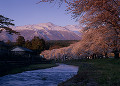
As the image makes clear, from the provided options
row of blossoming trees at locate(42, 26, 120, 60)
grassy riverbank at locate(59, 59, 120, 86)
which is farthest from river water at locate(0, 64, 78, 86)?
row of blossoming trees at locate(42, 26, 120, 60)

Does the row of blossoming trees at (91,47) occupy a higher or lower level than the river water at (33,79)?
higher

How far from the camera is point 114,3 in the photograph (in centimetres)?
1137

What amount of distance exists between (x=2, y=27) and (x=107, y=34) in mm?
24621

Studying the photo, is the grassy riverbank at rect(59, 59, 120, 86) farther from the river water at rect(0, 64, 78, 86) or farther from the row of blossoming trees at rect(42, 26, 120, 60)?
the row of blossoming trees at rect(42, 26, 120, 60)

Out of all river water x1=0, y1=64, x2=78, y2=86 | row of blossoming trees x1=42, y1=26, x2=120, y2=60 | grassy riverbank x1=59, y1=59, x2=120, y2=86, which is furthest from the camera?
row of blossoming trees x1=42, y1=26, x2=120, y2=60

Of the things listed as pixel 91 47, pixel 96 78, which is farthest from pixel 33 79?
pixel 91 47

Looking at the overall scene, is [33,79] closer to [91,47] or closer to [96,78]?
[96,78]

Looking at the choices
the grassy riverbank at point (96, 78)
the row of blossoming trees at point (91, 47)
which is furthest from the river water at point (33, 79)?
the row of blossoming trees at point (91, 47)

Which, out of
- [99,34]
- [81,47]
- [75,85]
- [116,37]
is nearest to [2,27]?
[81,47]

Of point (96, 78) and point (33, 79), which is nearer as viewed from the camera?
point (96, 78)

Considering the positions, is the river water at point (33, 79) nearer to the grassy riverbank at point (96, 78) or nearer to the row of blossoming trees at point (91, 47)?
the grassy riverbank at point (96, 78)

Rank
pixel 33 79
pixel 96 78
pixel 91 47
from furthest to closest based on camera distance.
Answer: pixel 91 47 < pixel 33 79 < pixel 96 78

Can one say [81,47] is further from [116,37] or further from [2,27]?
[116,37]

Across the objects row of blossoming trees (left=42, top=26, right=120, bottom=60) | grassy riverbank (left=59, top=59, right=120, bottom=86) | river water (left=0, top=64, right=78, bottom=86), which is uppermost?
row of blossoming trees (left=42, top=26, right=120, bottom=60)
